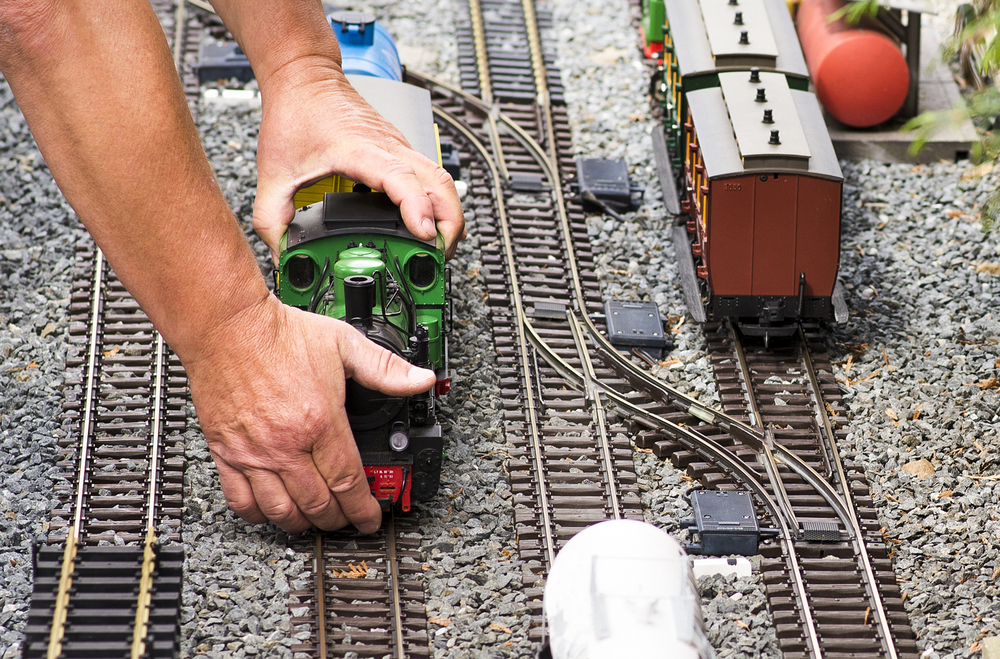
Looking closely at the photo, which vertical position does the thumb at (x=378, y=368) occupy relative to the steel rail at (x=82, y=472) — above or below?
above

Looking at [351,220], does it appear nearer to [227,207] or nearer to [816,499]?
[227,207]

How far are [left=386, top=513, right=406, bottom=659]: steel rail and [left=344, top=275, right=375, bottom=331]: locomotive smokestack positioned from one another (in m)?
1.94

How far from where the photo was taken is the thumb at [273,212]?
879 cm

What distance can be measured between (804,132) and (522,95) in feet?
16.8

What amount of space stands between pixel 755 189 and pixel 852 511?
3.25m

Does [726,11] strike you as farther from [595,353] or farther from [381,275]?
[381,275]

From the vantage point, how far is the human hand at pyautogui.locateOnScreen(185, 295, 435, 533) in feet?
21.6

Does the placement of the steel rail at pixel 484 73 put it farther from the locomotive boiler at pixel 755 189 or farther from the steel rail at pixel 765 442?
the steel rail at pixel 765 442

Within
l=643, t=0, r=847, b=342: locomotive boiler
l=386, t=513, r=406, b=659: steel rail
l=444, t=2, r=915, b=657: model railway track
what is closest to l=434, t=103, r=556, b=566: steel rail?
l=444, t=2, r=915, b=657: model railway track

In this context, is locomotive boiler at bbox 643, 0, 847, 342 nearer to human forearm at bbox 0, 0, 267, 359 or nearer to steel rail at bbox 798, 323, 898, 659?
steel rail at bbox 798, 323, 898, 659

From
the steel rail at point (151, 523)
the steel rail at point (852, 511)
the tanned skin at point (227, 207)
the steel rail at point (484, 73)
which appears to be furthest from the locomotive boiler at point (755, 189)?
the steel rail at point (151, 523)

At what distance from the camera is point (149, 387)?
36.0 feet

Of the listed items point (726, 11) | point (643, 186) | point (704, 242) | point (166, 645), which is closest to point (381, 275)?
point (166, 645)

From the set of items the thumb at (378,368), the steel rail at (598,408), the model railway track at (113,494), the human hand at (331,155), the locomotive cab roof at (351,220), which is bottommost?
the steel rail at (598,408)
